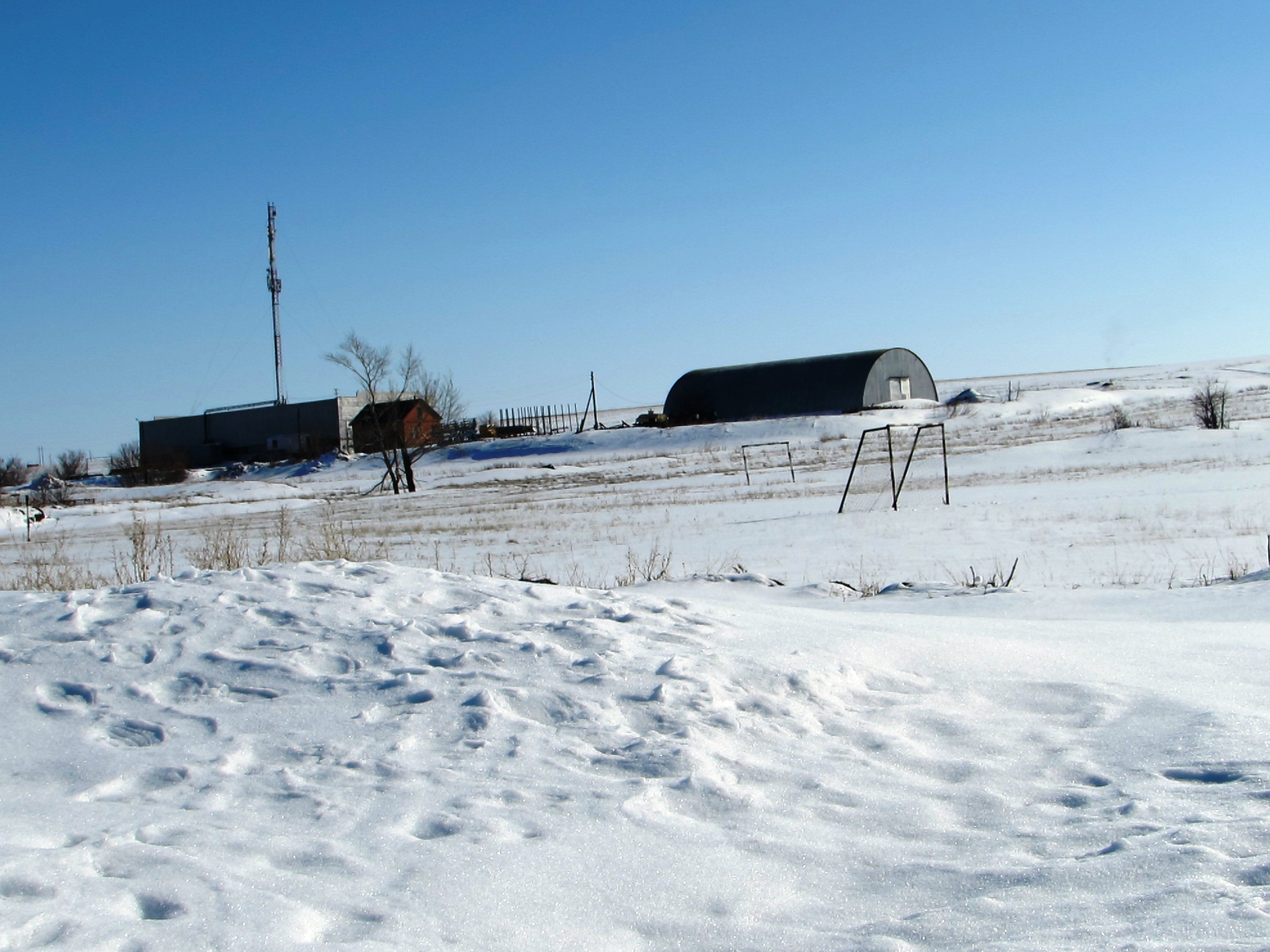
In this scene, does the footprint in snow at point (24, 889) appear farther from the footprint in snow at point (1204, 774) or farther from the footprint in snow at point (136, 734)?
the footprint in snow at point (1204, 774)

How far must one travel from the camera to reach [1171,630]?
7.18 meters

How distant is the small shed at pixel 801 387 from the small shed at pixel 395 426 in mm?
15319

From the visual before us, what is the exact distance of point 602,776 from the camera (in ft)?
14.7

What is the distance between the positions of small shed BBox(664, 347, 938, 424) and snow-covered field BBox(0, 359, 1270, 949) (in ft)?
162

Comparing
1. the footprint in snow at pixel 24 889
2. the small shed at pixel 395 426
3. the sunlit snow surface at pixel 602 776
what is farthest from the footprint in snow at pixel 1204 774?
the small shed at pixel 395 426

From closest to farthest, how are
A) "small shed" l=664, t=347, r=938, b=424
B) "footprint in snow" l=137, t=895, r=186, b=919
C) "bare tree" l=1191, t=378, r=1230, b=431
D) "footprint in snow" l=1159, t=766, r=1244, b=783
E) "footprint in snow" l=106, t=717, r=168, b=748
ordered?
1. "footprint in snow" l=137, t=895, r=186, b=919
2. "footprint in snow" l=1159, t=766, r=1244, b=783
3. "footprint in snow" l=106, t=717, r=168, b=748
4. "bare tree" l=1191, t=378, r=1230, b=431
5. "small shed" l=664, t=347, r=938, b=424

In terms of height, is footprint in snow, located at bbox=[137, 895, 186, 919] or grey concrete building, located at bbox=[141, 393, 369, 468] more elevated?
grey concrete building, located at bbox=[141, 393, 369, 468]

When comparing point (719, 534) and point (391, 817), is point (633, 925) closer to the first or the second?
point (391, 817)

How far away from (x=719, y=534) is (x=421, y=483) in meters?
29.7

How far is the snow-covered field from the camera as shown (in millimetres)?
3246

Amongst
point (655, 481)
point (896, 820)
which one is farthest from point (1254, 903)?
point (655, 481)

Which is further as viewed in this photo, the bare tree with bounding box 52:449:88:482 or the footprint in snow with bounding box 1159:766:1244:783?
the bare tree with bounding box 52:449:88:482

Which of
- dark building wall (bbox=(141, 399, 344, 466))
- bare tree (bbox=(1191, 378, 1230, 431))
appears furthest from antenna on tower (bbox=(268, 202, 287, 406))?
bare tree (bbox=(1191, 378, 1230, 431))

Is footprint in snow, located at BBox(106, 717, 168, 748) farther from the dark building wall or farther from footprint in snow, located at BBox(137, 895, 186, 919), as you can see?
the dark building wall
